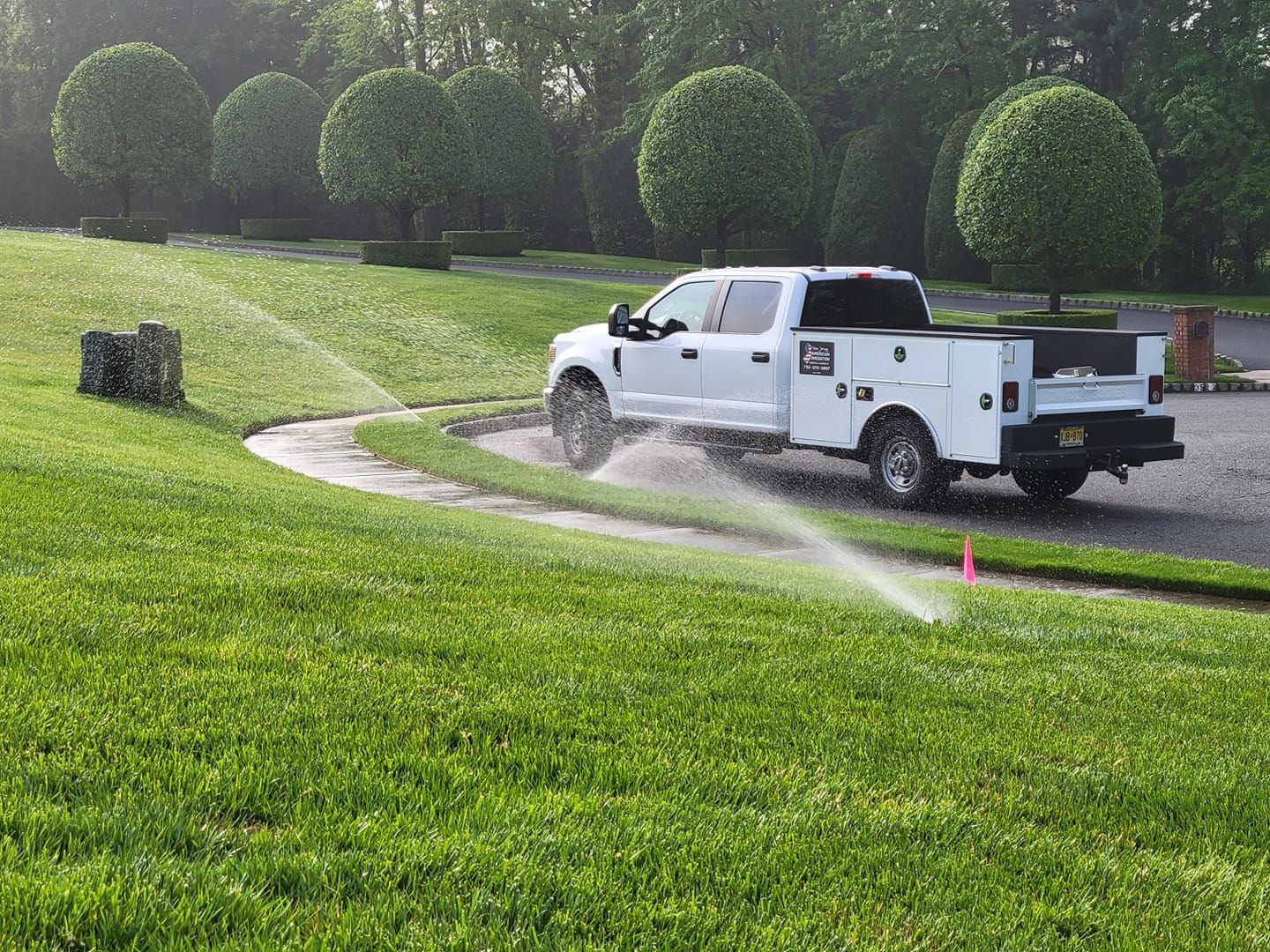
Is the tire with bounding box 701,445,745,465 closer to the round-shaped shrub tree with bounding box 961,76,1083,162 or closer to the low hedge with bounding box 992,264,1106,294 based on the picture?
the round-shaped shrub tree with bounding box 961,76,1083,162

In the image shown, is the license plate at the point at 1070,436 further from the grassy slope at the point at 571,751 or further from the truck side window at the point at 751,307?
the grassy slope at the point at 571,751

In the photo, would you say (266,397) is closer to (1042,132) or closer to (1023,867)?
(1042,132)

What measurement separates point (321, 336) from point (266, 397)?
6.28m

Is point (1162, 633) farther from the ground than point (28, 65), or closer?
closer

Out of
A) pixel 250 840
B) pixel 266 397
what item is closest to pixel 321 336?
pixel 266 397

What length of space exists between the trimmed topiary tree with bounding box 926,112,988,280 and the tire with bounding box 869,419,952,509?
3012 cm

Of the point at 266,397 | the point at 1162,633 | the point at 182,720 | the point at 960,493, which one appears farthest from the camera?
the point at 266,397

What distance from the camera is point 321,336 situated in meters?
26.0

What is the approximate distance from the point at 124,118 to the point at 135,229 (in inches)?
203

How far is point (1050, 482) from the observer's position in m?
12.8

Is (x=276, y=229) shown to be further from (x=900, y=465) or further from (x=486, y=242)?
(x=900, y=465)

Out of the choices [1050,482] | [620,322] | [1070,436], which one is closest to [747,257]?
[620,322]

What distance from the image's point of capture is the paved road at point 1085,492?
10.8 meters

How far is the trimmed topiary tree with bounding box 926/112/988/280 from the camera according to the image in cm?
4184
